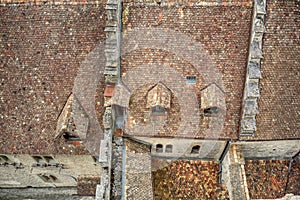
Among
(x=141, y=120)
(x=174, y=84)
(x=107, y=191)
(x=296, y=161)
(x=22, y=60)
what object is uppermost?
(x=22, y=60)

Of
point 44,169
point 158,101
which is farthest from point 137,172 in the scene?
point 44,169

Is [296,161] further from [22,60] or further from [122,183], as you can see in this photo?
[22,60]

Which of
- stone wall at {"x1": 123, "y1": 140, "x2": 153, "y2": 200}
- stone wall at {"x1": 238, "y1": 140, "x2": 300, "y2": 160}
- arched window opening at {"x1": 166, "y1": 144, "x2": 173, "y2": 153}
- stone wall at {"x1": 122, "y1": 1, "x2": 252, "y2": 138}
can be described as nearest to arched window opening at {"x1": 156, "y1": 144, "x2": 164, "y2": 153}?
arched window opening at {"x1": 166, "y1": 144, "x2": 173, "y2": 153}

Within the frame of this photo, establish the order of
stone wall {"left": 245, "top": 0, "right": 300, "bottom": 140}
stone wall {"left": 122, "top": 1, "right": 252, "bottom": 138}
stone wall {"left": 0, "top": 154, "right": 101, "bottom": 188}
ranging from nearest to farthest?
stone wall {"left": 122, "top": 1, "right": 252, "bottom": 138}
stone wall {"left": 245, "top": 0, "right": 300, "bottom": 140}
stone wall {"left": 0, "top": 154, "right": 101, "bottom": 188}

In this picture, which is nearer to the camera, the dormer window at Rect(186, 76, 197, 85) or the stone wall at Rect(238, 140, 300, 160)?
the dormer window at Rect(186, 76, 197, 85)

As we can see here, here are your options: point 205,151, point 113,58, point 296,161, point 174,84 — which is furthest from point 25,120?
point 296,161

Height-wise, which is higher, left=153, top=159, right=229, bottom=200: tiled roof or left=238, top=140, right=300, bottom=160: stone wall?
left=238, top=140, right=300, bottom=160: stone wall

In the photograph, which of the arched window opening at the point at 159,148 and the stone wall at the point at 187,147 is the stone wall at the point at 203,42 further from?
the arched window opening at the point at 159,148

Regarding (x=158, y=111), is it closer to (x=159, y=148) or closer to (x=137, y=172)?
(x=159, y=148)

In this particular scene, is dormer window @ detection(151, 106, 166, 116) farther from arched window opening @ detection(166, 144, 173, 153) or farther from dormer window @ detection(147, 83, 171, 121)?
arched window opening @ detection(166, 144, 173, 153)

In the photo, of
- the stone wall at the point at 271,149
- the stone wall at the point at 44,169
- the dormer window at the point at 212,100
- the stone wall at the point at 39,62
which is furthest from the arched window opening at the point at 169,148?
the stone wall at the point at 39,62

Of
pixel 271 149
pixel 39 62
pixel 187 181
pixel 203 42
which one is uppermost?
pixel 203 42
